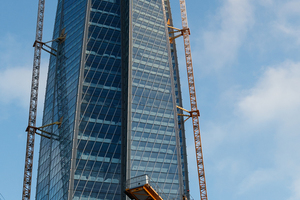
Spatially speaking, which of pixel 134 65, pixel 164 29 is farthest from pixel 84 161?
pixel 164 29

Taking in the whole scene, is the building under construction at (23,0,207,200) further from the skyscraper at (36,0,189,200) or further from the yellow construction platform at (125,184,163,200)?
the yellow construction platform at (125,184,163,200)

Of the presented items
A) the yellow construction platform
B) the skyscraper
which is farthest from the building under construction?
the yellow construction platform

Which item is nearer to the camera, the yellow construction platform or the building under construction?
the yellow construction platform

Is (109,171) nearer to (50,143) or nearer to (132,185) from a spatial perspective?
(50,143)

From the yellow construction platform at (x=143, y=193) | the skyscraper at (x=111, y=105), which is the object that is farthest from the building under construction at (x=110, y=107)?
the yellow construction platform at (x=143, y=193)

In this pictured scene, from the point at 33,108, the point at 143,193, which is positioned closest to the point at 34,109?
the point at 33,108

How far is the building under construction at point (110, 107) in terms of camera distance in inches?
4754

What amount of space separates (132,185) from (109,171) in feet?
178

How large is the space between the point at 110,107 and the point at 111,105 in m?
0.76

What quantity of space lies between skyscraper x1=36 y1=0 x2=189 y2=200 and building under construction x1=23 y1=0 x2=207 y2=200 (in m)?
0.27

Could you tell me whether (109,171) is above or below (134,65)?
below

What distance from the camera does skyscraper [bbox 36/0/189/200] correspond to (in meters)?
121

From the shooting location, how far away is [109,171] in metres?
122

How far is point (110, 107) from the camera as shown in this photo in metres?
132
